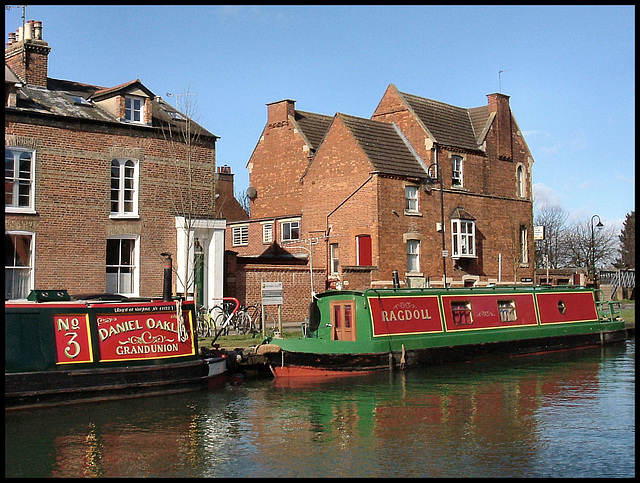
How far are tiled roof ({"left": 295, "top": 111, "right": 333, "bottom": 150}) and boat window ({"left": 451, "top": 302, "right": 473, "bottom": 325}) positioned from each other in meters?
16.7

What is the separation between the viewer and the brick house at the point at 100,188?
2366cm

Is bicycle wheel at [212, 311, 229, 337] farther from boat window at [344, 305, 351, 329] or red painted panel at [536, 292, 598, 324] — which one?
red painted panel at [536, 292, 598, 324]

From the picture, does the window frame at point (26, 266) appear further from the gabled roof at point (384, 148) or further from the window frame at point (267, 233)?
the window frame at point (267, 233)

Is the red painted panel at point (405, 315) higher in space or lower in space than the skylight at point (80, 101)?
lower

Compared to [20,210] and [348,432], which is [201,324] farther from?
[348,432]

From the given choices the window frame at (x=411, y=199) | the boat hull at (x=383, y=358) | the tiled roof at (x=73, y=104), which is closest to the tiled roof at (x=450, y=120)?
the window frame at (x=411, y=199)

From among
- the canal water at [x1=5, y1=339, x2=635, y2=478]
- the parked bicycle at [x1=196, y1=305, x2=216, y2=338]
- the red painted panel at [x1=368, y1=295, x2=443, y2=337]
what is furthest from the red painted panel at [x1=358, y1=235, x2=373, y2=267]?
the canal water at [x1=5, y1=339, x2=635, y2=478]

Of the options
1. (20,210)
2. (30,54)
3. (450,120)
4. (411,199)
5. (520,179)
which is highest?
(450,120)

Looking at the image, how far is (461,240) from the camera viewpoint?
119 feet

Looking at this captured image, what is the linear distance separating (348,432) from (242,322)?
1174 cm

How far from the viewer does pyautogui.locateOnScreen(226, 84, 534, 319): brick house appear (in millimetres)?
34031

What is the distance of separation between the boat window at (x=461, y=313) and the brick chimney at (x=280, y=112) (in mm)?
18820

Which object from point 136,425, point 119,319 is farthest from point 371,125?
point 136,425

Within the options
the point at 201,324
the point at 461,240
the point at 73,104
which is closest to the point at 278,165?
the point at 461,240
